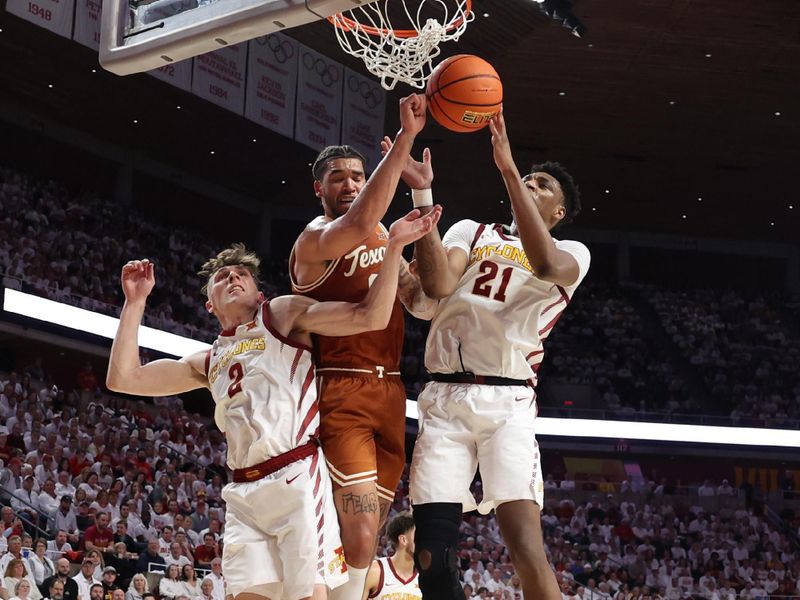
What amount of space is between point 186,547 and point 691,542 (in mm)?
12462

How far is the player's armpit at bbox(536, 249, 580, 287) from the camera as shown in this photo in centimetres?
490

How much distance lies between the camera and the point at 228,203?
25.9 metres

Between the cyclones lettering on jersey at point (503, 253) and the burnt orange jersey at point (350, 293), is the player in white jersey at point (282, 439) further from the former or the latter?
the cyclones lettering on jersey at point (503, 253)

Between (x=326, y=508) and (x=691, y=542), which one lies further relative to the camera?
(x=691, y=542)

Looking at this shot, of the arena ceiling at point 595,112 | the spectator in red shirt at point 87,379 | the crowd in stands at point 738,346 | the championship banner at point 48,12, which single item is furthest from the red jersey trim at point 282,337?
the crowd in stands at point 738,346

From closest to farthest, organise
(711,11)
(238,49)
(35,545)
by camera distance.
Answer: (35,545), (711,11), (238,49)

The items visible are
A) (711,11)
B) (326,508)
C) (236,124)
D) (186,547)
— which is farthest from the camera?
(236,124)

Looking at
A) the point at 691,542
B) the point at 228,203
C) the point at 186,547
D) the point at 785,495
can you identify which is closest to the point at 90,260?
the point at 228,203

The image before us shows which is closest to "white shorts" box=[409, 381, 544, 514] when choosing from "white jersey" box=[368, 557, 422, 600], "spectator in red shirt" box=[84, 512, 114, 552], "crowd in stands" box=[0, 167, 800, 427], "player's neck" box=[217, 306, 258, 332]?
"player's neck" box=[217, 306, 258, 332]

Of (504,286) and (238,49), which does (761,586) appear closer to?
(238,49)

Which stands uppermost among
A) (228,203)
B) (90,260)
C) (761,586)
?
(228,203)

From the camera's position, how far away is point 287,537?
467cm

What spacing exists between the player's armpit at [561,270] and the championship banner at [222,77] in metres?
13.1

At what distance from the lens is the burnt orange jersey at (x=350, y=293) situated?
5.09m
